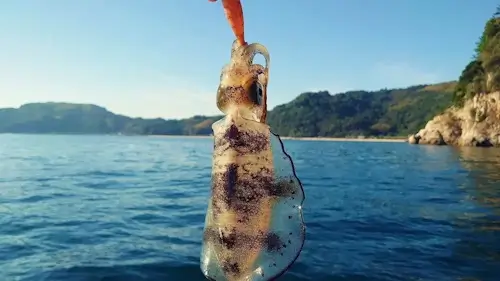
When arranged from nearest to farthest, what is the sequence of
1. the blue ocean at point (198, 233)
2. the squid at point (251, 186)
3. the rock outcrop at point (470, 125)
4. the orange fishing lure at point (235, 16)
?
1. the orange fishing lure at point (235, 16)
2. the squid at point (251, 186)
3. the blue ocean at point (198, 233)
4. the rock outcrop at point (470, 125)

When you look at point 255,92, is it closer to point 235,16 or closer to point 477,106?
point 235,16

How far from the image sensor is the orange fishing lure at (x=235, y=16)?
125 inches

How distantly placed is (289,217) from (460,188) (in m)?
26.6

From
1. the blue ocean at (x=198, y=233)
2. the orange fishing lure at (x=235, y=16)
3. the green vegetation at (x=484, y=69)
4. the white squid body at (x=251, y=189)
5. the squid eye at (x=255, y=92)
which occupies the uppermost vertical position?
the green vegetation at (x=484, y=69)

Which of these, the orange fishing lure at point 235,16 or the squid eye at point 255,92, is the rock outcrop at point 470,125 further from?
the orange fishing lure at point 235,16

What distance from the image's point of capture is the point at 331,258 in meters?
12.0

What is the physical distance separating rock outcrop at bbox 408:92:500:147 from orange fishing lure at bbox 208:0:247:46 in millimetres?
100731

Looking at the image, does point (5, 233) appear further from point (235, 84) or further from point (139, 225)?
point (235, 84)

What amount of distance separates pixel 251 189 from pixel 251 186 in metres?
0.02

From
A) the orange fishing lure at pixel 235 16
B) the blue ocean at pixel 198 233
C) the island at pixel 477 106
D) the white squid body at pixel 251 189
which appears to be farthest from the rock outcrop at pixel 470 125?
the orange fishing lure at pixel 235 16

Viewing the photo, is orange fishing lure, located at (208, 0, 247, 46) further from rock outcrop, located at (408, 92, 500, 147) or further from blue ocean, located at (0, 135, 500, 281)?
rock outcrop, located at (408, 92, 500, 147)

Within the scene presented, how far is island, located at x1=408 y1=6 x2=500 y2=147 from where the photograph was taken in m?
95.4

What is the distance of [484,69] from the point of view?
104 m

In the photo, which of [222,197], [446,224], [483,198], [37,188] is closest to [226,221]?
[222,197]
